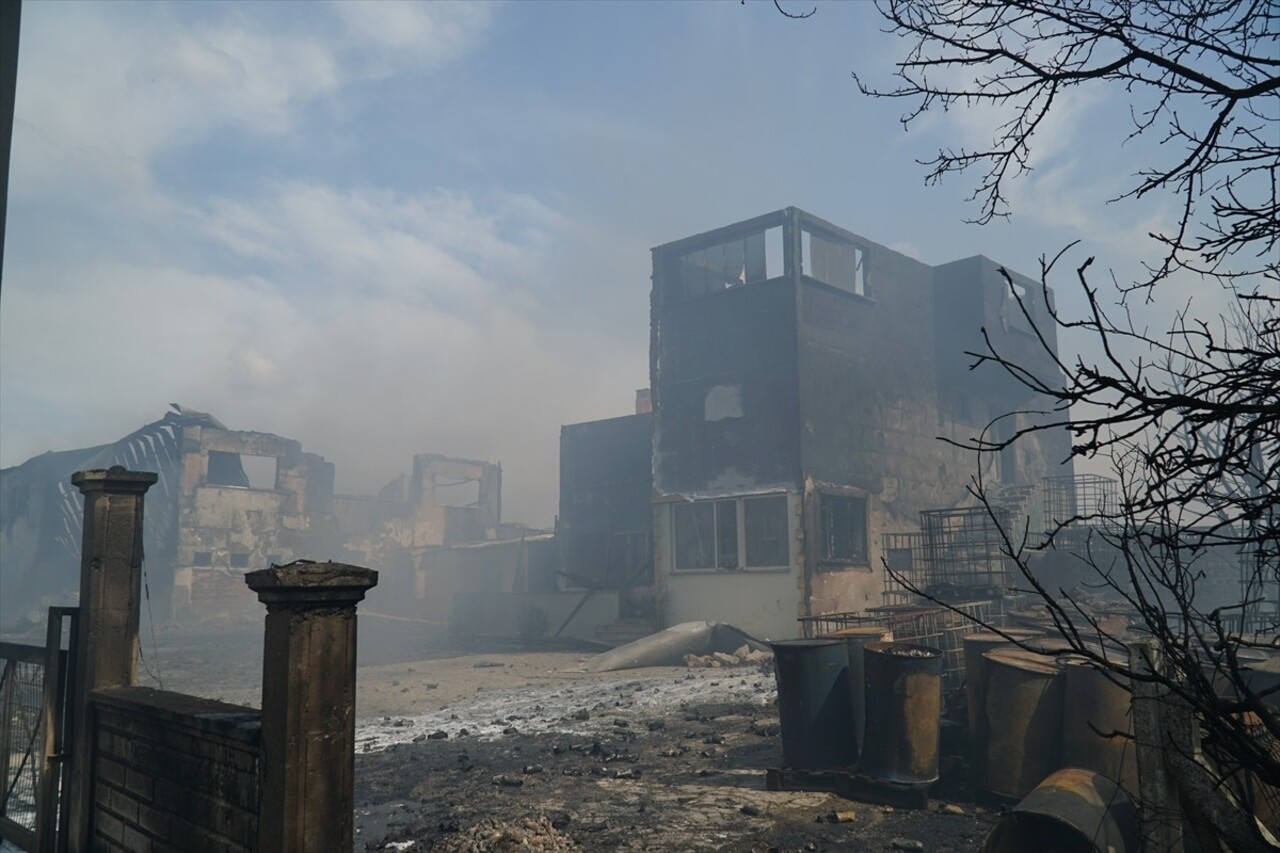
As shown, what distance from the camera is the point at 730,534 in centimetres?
1794

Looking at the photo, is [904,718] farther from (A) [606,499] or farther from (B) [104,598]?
(A) [606,499]

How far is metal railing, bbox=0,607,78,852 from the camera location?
17.3 ft

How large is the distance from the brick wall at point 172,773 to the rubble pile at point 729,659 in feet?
36.7

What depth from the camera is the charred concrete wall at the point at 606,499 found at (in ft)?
74.2

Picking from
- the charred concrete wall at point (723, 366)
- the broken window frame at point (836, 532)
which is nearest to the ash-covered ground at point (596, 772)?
the broken window frame at point (836, 532)

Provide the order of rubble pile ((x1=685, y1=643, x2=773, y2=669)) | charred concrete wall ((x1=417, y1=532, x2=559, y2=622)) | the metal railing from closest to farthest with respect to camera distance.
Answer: the metal railing
rubble pile ((x1=685, y1=643, x2=773, y2=669))
charred concrete wall ((x1=417, y1=532, x2=559, y2=622))

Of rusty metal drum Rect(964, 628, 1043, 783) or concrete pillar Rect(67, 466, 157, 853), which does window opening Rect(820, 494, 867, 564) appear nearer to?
rusty metal drum Rect(964, 628, 1043, 783)

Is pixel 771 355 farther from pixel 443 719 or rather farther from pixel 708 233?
pixel 443 719

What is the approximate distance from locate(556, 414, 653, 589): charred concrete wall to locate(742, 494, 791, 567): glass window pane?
15.0ft

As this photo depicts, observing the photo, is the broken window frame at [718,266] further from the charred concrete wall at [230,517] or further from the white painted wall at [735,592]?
the charred concrete wall at [230,517]

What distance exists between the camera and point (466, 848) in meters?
5.21

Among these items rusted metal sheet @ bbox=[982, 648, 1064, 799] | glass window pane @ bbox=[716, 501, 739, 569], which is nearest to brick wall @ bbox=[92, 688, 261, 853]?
rusted metal sheet @ bbox=[982, 648, 1064, 799]

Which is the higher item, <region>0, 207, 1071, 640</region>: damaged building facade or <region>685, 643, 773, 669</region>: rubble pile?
<region>0, 207, 1071, 640</region>: damaged building facade

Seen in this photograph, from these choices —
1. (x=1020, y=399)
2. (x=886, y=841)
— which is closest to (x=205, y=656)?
(x=886, y=841)
